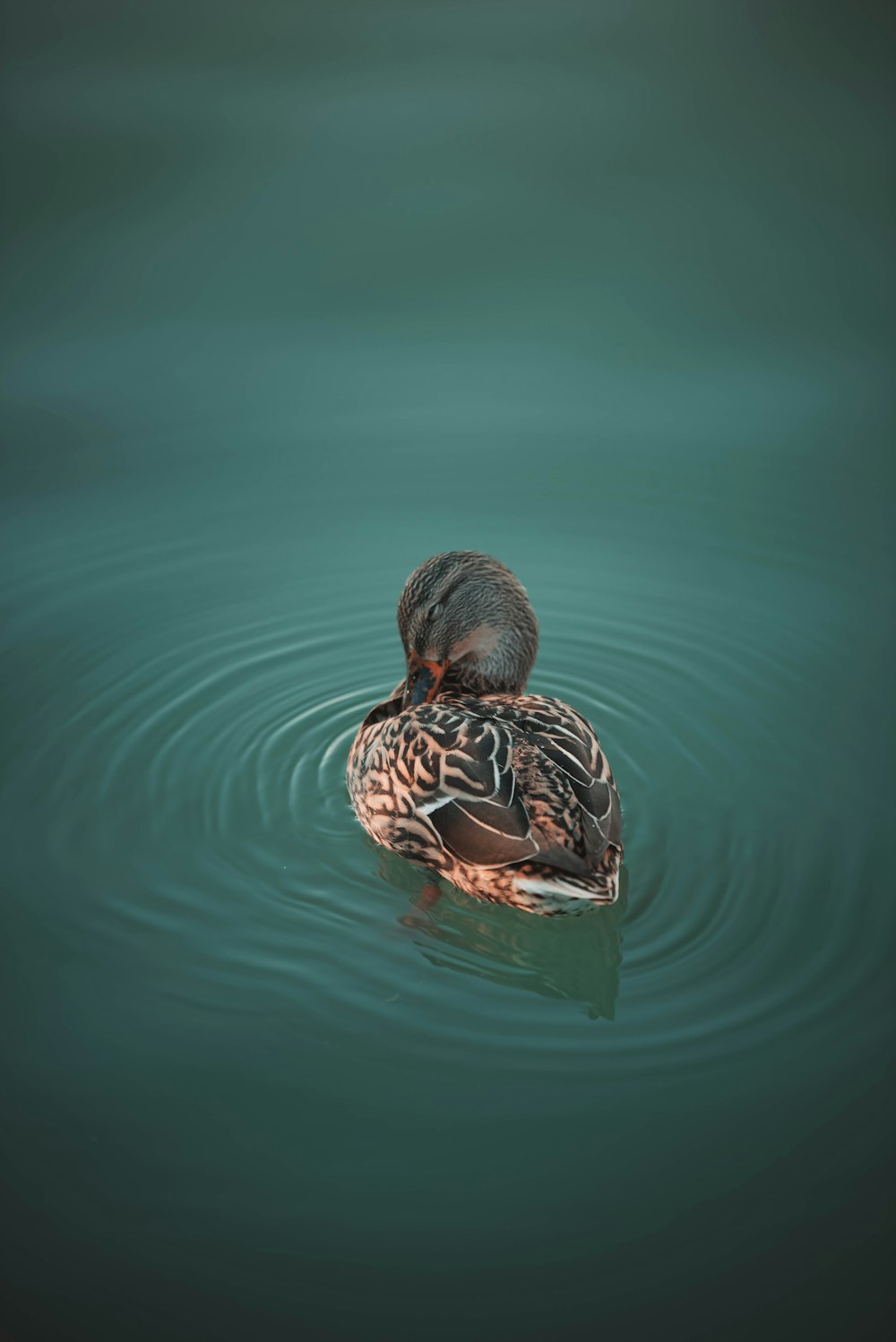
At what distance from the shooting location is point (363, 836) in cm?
418

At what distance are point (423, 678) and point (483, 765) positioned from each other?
802 mm

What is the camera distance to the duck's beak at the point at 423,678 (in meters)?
4.36

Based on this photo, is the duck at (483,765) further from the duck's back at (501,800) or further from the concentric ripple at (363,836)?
the concentric ripple at (363,836)

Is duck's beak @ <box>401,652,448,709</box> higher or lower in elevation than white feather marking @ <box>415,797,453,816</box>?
higher

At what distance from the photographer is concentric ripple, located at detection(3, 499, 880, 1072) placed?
11.1 ft

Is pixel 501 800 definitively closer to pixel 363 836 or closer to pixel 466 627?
pixel 363 836

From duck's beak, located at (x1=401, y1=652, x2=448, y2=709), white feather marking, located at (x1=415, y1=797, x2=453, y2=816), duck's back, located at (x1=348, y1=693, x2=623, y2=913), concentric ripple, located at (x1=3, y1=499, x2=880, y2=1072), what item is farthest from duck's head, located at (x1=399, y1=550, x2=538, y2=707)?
white feather marking, located at (x1=415, y1=797, x2=453, y2=816)

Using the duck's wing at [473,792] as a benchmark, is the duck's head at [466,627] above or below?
above

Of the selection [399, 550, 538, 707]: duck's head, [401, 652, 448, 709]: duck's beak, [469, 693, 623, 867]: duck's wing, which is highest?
[399, 550, 538, 707]: duck's head

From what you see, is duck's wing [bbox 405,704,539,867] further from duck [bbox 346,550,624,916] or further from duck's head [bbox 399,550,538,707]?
duck's head [bbox 399,550,538,707]

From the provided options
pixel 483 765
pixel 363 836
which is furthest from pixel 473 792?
pixel 363 836

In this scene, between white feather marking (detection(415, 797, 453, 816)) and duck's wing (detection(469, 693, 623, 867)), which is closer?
duck's wing (detection(469, 693, 623, 867))

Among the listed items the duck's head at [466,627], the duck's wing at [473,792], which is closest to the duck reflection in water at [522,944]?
the duck's wing at [473,792]

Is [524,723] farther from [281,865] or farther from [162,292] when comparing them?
[162,292]
